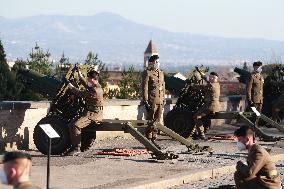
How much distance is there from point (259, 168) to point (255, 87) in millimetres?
13002

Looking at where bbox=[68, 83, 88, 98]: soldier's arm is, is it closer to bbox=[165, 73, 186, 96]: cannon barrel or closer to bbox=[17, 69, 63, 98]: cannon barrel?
bbox=[17, 69, 63, 98]: cannon barrel

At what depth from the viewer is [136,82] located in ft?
155

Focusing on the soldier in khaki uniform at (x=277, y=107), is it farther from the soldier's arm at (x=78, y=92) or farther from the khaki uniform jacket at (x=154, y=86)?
the soldier's arm at (x=78, y=92)

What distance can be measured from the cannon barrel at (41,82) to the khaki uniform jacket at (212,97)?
172 inches

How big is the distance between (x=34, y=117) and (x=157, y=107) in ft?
9.29

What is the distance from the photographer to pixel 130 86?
149 feet

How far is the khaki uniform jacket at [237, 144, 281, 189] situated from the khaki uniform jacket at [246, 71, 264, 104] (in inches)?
501

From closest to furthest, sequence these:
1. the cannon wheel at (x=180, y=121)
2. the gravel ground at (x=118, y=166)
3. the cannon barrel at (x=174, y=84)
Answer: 1. the gravel ground at (x=118, y=166)
2. the cannon wheel at (x=180, y=121)
3. the cannon barrel at (x=174, y=84)

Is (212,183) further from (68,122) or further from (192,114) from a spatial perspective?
(192,114)

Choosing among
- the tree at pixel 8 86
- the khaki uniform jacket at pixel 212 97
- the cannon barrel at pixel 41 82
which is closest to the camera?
the cannon barrel at pixel 41 82

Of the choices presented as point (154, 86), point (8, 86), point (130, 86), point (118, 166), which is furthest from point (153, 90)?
point (130, 86)

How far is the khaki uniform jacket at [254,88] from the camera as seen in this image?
23.7m

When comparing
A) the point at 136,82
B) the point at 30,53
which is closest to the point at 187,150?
the point at 136,82

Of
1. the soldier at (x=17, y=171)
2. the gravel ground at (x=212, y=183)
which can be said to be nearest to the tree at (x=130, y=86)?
the gravel ground at (x=212, y=183)
